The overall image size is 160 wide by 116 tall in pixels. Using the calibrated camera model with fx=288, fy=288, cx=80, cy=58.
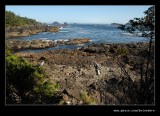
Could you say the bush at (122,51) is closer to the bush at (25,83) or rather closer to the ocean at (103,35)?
the ocean at (103,35)

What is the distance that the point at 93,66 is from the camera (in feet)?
48.0

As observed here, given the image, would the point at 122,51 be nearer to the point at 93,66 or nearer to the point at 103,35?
the point at 103,35

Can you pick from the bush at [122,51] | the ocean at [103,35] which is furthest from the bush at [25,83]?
the bush at [122,51]

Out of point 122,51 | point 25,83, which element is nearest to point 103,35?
point 122,51

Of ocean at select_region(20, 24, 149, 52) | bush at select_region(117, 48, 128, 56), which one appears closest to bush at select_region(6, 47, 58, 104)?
ocean at select_region(20, 24, 149, 52)

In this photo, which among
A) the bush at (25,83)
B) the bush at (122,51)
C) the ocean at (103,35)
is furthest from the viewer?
the bush at (122,51)

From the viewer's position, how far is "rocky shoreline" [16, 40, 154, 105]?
9023 millimetres

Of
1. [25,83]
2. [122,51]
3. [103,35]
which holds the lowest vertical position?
[25,83]

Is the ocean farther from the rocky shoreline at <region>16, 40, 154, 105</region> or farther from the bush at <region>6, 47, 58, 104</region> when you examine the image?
the bush at <region>6, 47, 58, 104</region>

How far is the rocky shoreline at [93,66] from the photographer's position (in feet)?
29.6
